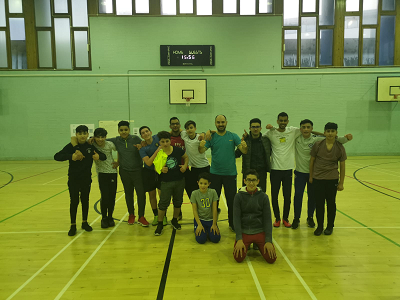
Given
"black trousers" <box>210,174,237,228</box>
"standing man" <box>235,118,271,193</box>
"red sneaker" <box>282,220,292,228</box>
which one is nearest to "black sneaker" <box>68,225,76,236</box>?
"black trousers" <box>210,174,237,228</box>

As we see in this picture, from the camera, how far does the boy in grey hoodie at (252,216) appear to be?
3297mm

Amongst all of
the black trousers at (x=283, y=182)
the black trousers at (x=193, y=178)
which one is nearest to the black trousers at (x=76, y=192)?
the black trousers at (x=193, y=178)

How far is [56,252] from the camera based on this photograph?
3600 millimetres

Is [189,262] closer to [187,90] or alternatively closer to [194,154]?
[194,154]

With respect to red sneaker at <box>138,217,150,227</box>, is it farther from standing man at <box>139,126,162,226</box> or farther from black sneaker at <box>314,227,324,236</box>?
black sneaker at <box>314,227,324,236</box>

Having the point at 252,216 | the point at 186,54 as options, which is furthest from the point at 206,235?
the point at 186,54

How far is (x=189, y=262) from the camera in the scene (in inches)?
130

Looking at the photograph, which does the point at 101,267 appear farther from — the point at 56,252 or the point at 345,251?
the point at 345,251

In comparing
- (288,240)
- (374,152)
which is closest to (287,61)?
(374,152)

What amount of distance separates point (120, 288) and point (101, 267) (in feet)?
1.76

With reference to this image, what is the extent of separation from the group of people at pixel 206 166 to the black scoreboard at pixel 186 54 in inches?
338

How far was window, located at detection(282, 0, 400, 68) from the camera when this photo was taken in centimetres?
1242

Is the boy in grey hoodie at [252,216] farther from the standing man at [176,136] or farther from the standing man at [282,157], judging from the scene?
the standing man at [176,136]

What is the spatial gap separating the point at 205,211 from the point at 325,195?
1.73 meters
